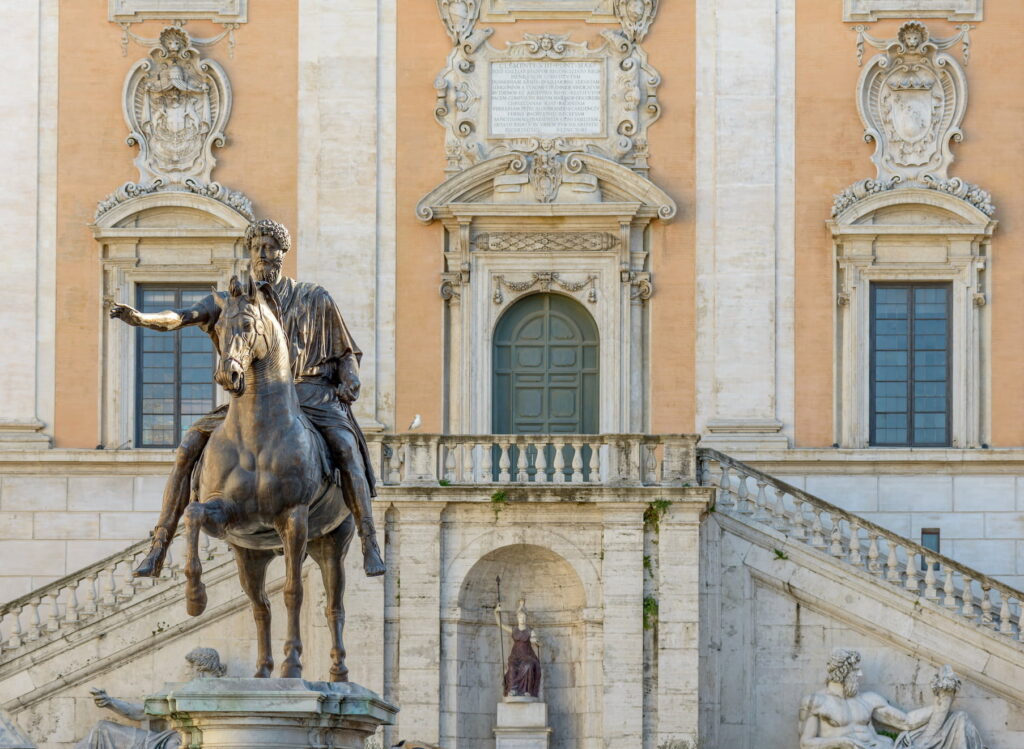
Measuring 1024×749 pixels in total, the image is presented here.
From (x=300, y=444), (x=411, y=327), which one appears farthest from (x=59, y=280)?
(x=300, y=444)

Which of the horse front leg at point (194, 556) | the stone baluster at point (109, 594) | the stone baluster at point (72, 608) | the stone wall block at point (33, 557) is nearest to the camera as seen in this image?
the horse front leg at point (194, 556)

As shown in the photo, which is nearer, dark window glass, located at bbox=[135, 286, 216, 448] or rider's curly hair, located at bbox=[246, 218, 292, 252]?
rider's curly hair, located at bbox=[246, 218, 292, 252]

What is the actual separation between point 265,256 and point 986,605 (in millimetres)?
11213

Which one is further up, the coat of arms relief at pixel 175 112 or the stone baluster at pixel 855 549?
the coat of arms relief at pixel 175 112

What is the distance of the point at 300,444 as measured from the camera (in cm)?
1605

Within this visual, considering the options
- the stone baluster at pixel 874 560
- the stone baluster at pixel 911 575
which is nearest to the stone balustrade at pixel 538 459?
the stone baluster at pixel 874 560

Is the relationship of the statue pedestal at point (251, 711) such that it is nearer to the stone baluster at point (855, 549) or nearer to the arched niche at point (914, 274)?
the stone baluster at point (855, 549)

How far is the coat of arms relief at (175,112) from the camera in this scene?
1176 inches

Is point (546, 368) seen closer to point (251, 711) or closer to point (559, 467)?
point (559, 467)

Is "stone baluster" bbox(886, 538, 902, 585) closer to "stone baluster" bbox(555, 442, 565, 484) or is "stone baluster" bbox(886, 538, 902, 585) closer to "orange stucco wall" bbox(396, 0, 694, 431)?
"stone baluster" bbox(555, 442, 565, 484)

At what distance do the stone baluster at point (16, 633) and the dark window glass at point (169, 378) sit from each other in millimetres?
3986

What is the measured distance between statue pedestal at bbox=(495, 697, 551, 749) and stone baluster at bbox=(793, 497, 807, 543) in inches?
123

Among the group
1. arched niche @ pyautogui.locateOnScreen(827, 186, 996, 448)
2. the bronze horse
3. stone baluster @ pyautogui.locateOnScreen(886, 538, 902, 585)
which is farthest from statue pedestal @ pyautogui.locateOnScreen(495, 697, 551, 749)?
the bronze horse

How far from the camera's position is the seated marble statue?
80.3ft
